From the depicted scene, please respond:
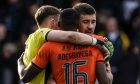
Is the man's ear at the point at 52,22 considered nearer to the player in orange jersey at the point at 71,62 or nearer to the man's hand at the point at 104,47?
the player in orange jersey at the point at 71,62

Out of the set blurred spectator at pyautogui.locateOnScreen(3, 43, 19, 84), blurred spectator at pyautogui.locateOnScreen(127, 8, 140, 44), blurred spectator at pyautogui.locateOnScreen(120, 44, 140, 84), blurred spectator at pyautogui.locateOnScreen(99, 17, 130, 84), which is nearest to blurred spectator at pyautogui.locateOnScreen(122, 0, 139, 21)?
blurred spectator at pyautogui.locateOnScreen(127, 8, 140, 44)

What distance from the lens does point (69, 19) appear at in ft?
27.4

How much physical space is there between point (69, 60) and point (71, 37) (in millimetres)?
267

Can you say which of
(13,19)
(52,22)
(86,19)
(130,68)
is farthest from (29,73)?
(13,19)

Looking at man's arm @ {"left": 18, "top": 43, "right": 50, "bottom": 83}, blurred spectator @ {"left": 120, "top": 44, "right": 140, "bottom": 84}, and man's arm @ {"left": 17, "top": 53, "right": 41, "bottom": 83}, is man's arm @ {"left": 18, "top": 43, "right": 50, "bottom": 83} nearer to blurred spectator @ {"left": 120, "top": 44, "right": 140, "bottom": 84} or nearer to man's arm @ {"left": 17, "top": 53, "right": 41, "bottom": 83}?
man's arm @ {"left": 17, "top": 53, "right": 41, "bottom": 83}

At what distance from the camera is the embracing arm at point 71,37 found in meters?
8.35

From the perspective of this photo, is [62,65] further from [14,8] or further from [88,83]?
[14,8]

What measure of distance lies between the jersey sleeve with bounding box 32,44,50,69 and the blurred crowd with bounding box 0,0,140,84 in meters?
5.74

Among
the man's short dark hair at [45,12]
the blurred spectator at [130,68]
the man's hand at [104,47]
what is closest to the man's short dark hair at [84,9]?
the man's short dark hair at [45,12]

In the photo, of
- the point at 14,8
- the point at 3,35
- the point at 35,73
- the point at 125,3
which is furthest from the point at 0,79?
the point at 35,73

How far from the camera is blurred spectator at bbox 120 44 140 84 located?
14992 millimetres

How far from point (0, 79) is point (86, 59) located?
712 cm

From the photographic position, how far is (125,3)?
55.6ft

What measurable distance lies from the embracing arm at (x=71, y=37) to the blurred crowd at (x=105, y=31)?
5.73m
